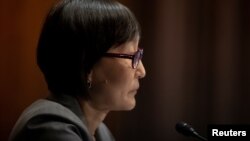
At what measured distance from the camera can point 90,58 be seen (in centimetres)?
109

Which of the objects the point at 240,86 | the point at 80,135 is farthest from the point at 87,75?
the point at 240,86

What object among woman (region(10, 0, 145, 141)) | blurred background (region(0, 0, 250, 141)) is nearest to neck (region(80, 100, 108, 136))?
woman (region(10, 0, 145, 141))

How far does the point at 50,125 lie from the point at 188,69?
1347mm

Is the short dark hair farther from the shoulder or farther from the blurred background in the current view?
the blurred background

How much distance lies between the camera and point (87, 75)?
1110 millimetres

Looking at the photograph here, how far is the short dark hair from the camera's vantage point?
3.54 ft

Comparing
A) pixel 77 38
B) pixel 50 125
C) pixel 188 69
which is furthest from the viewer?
pixel 188 69

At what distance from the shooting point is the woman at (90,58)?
108 centimetres

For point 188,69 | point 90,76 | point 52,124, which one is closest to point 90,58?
point 90,76

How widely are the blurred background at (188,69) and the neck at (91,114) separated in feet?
3.27

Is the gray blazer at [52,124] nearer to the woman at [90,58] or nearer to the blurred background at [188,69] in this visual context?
the woman at [90,58]

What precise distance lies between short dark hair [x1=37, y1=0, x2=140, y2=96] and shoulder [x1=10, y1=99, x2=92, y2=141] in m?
0.11

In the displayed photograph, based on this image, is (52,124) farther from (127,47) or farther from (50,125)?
(127,47)

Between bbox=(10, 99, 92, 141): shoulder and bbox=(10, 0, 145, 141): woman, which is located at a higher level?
bbox=(10, 0, 145, 141): woman
